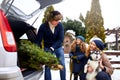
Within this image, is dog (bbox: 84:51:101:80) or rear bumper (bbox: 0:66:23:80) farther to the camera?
dog (bbox: 84:51:101:80)

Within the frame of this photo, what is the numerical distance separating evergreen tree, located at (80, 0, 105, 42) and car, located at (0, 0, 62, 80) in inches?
766

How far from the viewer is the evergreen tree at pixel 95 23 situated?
25.2 m

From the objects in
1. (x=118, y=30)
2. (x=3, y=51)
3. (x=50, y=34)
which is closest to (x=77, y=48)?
(x=50, y=34)

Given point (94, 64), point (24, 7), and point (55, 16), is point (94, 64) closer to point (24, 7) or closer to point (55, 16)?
point (55, 16)

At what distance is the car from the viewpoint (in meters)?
3.40

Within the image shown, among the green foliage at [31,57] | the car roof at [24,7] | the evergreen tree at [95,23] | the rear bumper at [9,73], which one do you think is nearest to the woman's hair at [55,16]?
the car roof at [24,7]

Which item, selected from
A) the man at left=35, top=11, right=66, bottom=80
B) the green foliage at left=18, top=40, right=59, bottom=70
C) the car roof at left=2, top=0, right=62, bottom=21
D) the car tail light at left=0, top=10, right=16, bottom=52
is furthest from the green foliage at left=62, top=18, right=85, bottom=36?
the car tail light at left=0, top=10, right=16, bottom=52

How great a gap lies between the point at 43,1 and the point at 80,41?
320cm

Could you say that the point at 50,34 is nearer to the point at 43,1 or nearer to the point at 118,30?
the point at 43,1

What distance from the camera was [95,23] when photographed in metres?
27.3

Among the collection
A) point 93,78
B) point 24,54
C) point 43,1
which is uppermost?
point 43,1

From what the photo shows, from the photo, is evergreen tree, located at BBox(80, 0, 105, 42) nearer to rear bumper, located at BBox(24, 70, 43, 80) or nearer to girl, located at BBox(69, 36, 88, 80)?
girl, located at BBox(69, 36, 88, 80)

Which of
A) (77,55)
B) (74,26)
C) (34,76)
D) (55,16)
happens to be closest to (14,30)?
(34,76)

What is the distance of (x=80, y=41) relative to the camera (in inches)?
319
